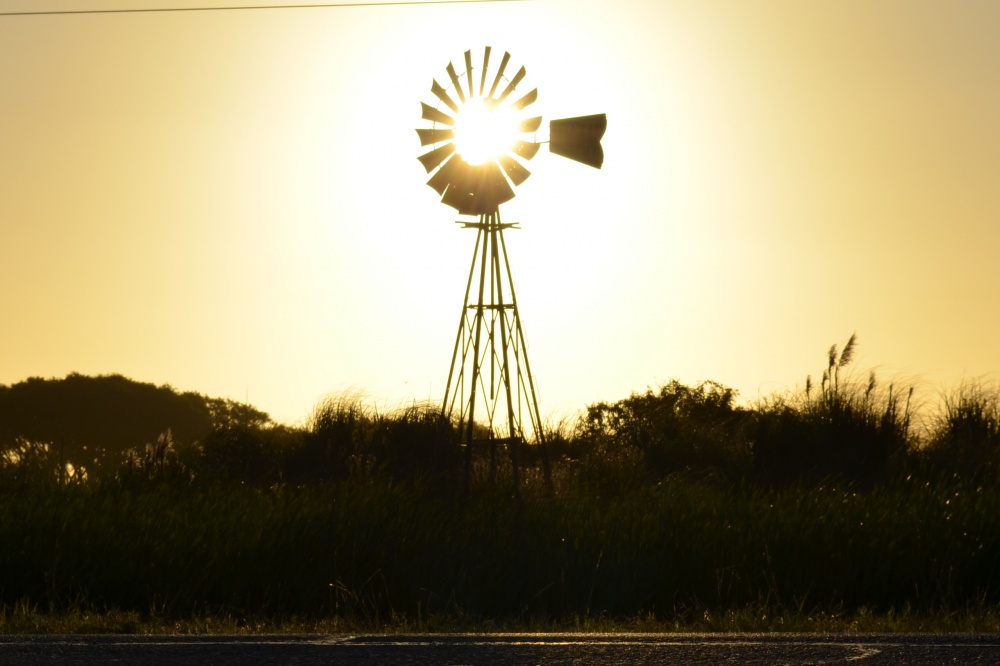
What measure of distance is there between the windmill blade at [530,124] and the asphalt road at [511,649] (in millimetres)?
14950

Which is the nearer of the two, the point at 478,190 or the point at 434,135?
the point at 478,190

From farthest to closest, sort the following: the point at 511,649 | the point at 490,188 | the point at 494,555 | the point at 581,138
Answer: the point at 581,138, the point at 490,188, the point at 494,555, the point at 511,649

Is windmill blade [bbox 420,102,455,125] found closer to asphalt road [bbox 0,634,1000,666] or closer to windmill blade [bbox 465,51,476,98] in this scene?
windmill blade [bbox 465,51,476,98]

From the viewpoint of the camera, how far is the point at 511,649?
791 centimetres

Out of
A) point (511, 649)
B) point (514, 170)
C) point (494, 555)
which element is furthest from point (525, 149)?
point (511, 649)

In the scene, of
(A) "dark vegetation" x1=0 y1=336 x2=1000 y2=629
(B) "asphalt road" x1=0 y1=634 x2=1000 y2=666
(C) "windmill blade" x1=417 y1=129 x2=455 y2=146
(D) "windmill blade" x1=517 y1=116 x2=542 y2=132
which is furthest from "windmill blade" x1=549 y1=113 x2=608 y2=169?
(B) "asphalt road" x1=0 y1=634 x2=1000 y2=666

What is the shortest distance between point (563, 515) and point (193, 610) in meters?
3.97

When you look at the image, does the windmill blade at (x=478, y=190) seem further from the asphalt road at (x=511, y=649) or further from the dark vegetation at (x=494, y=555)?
the asphalt road at (x=511, y=649)

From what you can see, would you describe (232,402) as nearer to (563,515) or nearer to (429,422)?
(429,422)

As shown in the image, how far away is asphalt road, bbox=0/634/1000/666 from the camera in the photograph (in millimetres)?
7543

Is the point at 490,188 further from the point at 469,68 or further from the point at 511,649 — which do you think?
the point at 511,649

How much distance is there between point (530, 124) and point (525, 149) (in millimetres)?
415

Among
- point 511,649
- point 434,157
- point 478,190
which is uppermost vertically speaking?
point 434,157

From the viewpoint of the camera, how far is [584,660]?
24.7ft
